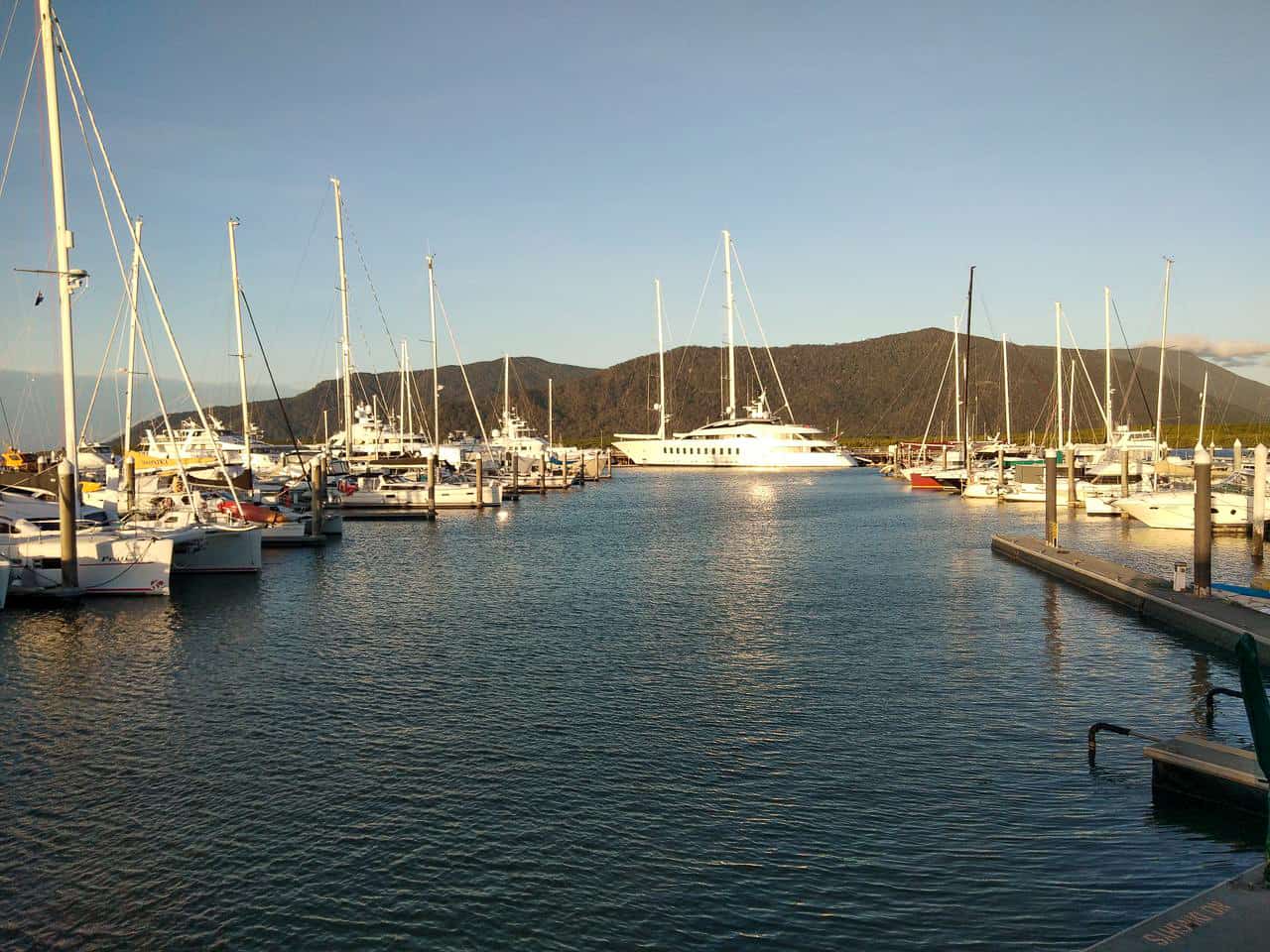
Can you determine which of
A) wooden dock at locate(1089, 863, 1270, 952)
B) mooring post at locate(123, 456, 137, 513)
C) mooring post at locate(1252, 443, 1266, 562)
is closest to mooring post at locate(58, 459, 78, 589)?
mooring post at locate(123, 456, 137, 513)

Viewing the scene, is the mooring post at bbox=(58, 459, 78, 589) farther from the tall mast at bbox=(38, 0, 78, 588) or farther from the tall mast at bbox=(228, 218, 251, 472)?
the tall mast at bbox=(228, 218, 251, 472)

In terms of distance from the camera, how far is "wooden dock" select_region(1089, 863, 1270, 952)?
24.7 feet

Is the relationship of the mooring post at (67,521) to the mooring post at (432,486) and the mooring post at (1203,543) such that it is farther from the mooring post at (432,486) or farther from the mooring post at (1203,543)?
the mooring post at (432,486)

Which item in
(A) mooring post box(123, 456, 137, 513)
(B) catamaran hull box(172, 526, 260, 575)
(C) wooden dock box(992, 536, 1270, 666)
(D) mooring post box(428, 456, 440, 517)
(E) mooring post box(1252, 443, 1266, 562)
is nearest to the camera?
(C) wooden dock box(992, 536, 1270, 666)

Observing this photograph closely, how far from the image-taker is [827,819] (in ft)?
40.1

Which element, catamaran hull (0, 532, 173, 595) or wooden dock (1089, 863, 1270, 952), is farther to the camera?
catamaran hull (0, 532, 173, 595)

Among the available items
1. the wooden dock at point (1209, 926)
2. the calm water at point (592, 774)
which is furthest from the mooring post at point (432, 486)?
the wooden dock at point (1209, 926)

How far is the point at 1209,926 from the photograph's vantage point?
781 cm

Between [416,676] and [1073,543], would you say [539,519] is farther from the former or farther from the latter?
[416,676]

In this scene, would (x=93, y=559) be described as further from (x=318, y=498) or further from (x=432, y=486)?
(x=432, y=486)

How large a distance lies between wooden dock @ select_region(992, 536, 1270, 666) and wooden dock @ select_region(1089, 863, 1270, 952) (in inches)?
315

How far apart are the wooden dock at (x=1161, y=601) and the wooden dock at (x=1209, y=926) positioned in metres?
8.01

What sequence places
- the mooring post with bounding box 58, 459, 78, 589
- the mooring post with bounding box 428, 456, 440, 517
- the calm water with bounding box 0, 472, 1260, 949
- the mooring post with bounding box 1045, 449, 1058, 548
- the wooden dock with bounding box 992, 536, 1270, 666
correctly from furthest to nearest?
the mooring post with bounding box 428, 456, 440, 517, the mooring post with bounding box 1045, 449, 1058, 548, the mooring post with bounding box 58, 459, 78, 589, the wooden dock with bounding box 992, 536, 1270, 666, the calm water with bounding box 0, 472, 1260, 949

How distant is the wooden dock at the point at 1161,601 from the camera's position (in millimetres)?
20516
